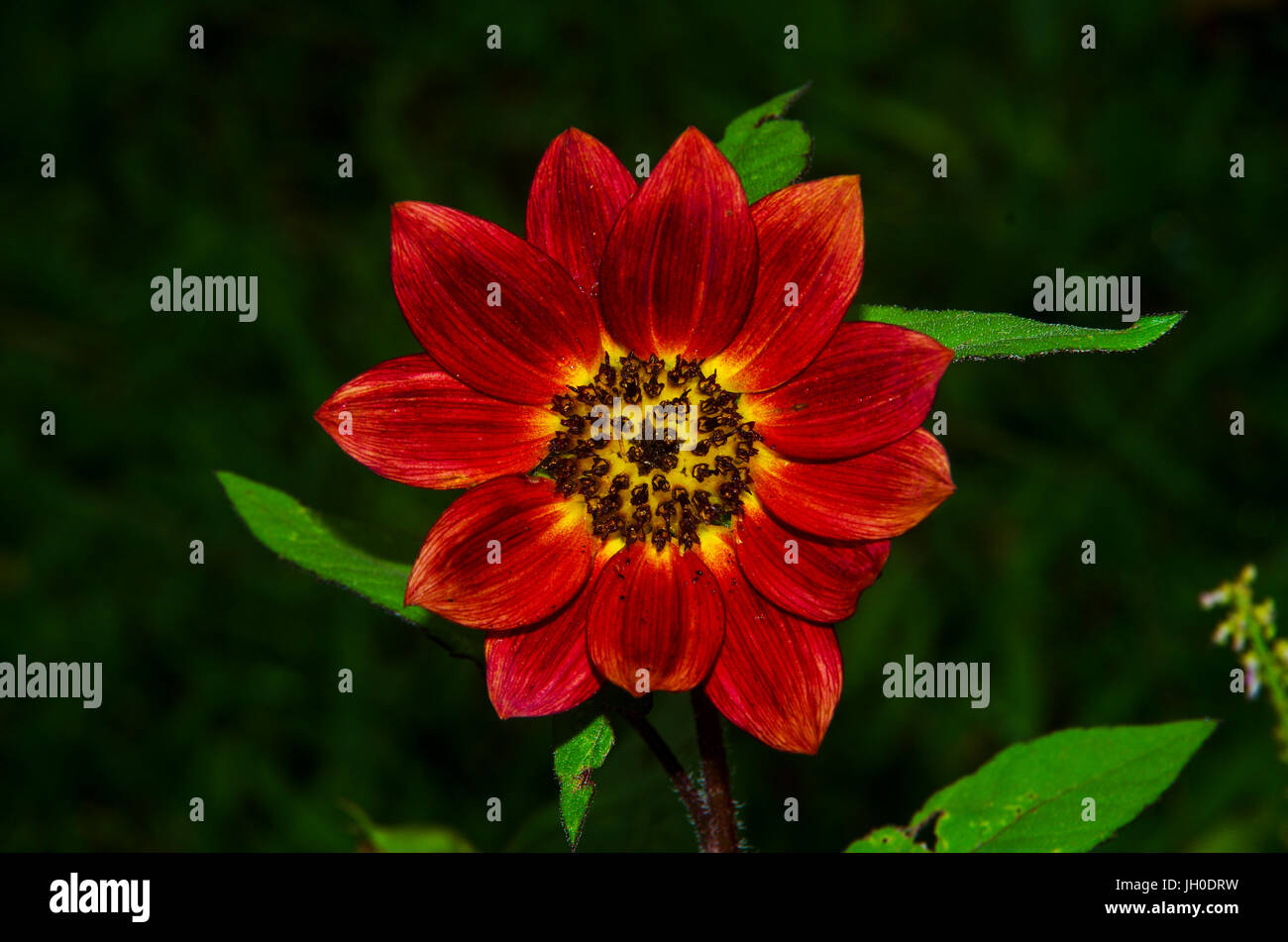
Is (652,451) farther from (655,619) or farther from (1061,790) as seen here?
(1061,790)

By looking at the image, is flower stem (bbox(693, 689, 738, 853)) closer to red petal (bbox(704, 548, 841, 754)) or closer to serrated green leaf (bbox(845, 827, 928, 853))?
red petal (bbox(704, 548, 841, 754))

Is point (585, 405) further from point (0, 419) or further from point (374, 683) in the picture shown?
point (0, 419)

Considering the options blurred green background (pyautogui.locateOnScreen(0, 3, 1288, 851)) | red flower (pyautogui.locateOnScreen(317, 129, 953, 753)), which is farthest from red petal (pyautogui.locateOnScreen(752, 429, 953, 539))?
blurred green background (pyautogui.locateOnScreen(0, 3, 1288, 851))

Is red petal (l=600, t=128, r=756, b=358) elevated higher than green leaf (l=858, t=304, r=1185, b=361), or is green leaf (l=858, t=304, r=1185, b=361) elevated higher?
red petal (l=600, t=128, r=756, b=358)

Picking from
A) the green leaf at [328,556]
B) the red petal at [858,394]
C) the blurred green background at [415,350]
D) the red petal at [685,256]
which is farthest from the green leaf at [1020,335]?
the blurred green background at [415,350]

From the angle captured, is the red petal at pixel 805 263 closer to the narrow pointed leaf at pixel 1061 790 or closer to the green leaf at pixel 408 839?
the narrow pointed leaf at pixel 1061 790
